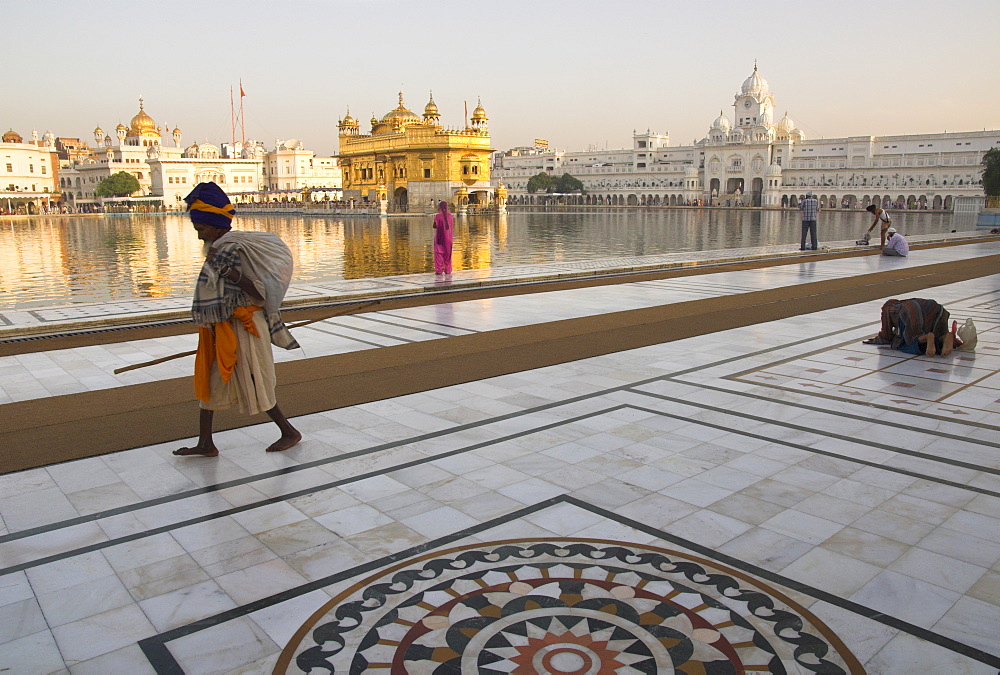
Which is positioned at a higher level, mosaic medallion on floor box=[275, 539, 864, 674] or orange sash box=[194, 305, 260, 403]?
orange sash box=[194, 305, 260, 403]

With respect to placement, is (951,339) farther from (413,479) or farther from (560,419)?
(413,479)

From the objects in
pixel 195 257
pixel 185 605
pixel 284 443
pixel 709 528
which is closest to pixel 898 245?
pixel 709 528

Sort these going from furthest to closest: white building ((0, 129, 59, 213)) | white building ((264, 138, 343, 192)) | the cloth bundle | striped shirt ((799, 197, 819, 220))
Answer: white building ((264, 138, 343, 192)), white building ((0, 129, 59, 213)), striped shirt ((799, 197, 819, 220)), the cloth bundle

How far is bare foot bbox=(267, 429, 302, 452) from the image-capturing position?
12.4 feet

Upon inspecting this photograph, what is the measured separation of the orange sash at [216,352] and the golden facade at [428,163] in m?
50.4

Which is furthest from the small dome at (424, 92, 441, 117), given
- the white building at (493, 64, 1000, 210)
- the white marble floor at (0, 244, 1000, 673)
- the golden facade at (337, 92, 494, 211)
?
the white marble floor at (0, 244, 1000, 673)

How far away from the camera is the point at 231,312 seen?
139 inches

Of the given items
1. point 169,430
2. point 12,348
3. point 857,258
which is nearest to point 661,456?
point 169,430

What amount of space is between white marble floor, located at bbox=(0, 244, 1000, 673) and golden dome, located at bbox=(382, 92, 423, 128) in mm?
56472

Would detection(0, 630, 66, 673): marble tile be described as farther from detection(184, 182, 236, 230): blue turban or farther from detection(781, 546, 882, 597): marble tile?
detection(781, 546, 882, 597): marble tile

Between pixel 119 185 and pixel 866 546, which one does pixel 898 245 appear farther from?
pixel 119 185

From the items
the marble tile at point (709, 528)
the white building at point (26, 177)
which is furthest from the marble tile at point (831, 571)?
the white building at point (26, 177)

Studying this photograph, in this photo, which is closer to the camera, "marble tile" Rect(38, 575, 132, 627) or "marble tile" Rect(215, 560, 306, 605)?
"marble tile" Rect(38, 575, 132, 627)

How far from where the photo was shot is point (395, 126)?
58969mm
